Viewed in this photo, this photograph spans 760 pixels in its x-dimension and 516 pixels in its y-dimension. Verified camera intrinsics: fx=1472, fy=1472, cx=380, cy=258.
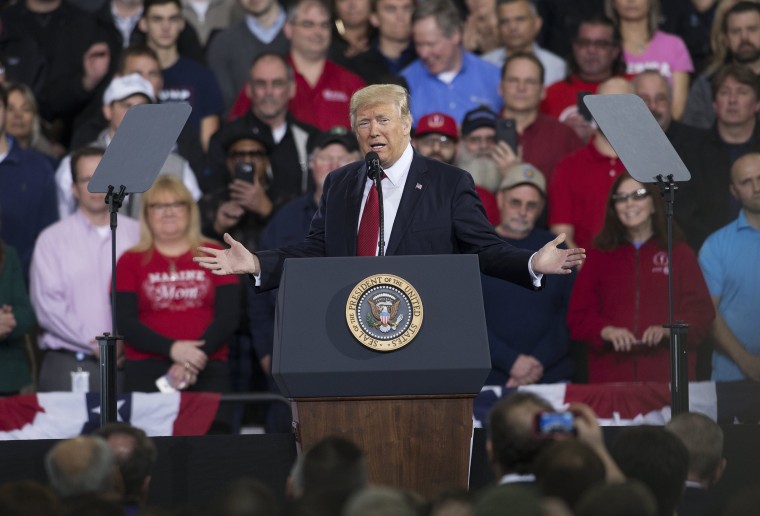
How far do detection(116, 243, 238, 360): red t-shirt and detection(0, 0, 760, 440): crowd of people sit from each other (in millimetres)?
12

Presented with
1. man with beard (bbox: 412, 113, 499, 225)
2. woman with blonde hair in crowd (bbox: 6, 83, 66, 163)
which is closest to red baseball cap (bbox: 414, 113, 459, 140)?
man with beard (bbox: 412, 113, 499, 225)

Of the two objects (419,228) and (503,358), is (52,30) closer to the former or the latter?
(503,358)

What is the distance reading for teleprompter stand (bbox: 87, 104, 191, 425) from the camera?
19.5ft

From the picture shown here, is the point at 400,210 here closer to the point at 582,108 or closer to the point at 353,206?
the point at 353,206

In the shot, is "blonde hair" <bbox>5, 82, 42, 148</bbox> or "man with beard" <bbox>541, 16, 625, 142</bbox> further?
"man with beard" <bbox>541, 16, 625, 142</bbox>

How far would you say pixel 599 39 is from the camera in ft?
31.5

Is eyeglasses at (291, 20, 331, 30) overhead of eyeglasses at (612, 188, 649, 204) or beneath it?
overhead

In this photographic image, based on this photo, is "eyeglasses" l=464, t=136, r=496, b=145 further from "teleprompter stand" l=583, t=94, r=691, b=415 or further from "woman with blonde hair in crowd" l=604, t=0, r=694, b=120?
"teleprompter stand" l=583, t=94, r=691, b=415

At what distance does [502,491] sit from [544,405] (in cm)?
75

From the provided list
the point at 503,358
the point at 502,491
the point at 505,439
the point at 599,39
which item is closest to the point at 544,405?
the point at 505,439

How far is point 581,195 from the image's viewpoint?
8.70m

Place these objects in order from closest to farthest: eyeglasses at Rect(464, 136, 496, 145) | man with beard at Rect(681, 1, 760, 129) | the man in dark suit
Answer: the man in dark suit < eyeglasses at Rect(464, 136, 496, 145) < man with beard at Rect(681, 1, 760, 129)

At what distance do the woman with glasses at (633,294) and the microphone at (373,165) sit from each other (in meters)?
2.92

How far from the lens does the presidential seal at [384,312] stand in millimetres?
4844
